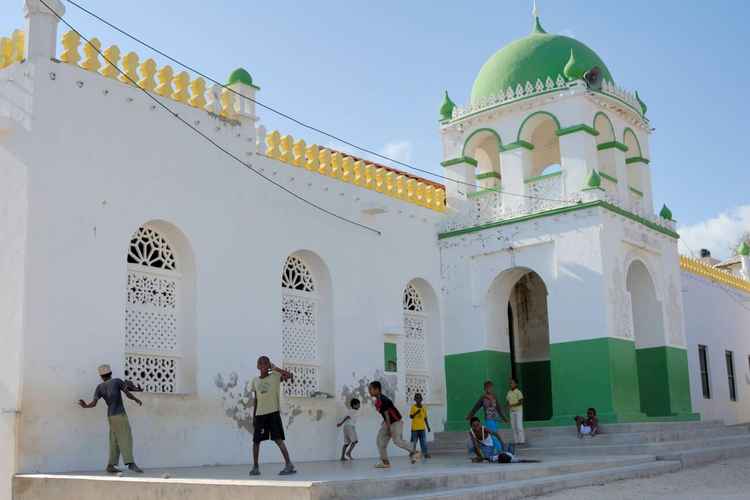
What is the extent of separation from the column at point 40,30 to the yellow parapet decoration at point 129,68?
986mm

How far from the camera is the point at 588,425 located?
13797 mm

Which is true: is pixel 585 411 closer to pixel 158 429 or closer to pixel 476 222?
pixel 476 222

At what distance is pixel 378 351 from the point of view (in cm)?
1448

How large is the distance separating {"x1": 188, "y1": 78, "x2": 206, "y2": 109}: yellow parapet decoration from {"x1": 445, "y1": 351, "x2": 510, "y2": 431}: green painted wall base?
22.0ft

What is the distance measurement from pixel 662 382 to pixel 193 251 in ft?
30.4

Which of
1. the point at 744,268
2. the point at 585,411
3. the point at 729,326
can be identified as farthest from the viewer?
the point at 744,268

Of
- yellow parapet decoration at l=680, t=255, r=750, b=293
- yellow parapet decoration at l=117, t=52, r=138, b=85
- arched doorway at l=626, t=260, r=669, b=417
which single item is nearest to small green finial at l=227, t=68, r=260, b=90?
yellow parapet decoration at l=117, t=52, r=138, b=85

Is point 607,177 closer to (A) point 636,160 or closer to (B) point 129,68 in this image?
(A) point 636,160

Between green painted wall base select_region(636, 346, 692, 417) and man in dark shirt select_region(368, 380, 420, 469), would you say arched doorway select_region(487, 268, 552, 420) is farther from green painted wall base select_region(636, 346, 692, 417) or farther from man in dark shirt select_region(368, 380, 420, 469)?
man in dark shirt select_region(368, 380, 420, 469)

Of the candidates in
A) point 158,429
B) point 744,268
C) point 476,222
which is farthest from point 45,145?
point 744,268

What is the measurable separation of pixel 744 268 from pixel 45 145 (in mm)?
20261

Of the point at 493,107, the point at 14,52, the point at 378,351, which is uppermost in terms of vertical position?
the point at 493,107

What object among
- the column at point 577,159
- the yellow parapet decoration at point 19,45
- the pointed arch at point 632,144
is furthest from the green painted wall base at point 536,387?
the yellow parapet decoration at point 19,45

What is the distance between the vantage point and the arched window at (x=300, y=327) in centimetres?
1325
